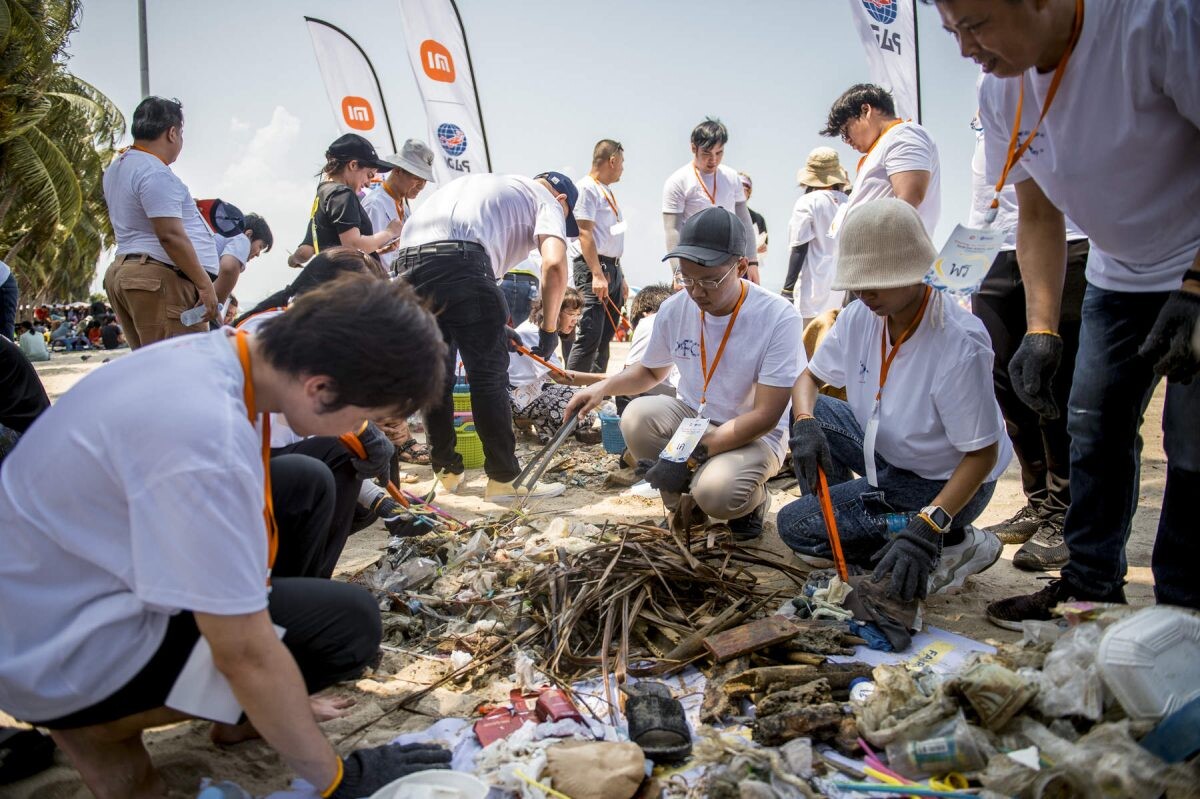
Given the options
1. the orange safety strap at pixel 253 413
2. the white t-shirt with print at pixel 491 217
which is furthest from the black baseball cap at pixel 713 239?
the orange safety strap at pixel 253 413

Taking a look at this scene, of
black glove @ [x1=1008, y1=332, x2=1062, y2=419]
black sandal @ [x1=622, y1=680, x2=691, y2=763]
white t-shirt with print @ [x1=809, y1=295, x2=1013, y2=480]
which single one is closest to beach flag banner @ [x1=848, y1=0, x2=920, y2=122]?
white t-shirt with print @ [x1=809, y1=295, x2=1013, y2=480]

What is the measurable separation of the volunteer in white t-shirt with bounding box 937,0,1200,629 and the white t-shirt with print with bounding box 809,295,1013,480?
0.60 feet

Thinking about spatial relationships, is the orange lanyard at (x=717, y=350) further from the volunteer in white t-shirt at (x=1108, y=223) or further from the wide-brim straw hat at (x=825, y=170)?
the wide-brim straw hat at (x=825, y=170)

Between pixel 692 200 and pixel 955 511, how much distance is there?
425cm

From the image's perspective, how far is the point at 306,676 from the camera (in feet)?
6.04

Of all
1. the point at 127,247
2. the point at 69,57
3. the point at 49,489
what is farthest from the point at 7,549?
the point at 69,57

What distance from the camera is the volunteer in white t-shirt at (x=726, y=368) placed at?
341 centimetres

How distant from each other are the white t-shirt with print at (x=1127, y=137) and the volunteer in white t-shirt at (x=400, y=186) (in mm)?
3895

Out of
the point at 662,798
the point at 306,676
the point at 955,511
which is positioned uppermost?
the point at 306,676

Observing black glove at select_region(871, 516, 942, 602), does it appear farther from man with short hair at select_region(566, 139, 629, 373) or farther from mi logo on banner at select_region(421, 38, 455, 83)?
mi logo on banner at select_region(421, 38, 455, 83)

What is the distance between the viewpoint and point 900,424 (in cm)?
289

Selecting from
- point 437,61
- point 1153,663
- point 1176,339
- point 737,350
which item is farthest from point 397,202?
point 1153,663

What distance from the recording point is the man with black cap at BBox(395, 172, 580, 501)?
4.38 m

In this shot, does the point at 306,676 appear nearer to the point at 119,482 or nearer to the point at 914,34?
the point at 119,482
